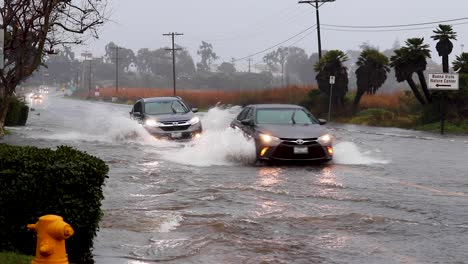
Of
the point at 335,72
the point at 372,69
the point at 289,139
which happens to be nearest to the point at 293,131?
the point at 289,139

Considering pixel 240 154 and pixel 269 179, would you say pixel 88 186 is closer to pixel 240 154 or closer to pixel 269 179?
pixel 269 179

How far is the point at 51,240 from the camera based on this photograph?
4742 millimetres

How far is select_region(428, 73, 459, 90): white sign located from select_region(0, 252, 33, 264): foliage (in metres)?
24.0

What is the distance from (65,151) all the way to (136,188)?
481 cm

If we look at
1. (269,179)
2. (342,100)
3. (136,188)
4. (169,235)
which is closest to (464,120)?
(342,100)

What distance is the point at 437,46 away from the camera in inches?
1208

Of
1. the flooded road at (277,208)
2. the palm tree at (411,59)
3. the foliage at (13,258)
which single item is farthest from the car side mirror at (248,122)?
the palm tree at (411,59)

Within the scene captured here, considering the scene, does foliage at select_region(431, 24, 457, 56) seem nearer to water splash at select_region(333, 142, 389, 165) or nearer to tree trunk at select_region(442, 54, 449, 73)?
tree trunk at select_region(442, 54, 449, 73)

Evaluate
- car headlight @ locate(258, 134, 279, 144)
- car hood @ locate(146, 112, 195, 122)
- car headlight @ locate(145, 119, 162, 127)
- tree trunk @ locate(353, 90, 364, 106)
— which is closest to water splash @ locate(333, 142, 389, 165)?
car headlight @ locate(258, 134, 279, 144)

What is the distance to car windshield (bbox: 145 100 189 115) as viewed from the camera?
69.3 feet

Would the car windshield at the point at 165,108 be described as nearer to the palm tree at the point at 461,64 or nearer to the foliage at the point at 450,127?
the foliage at the point at 450,127

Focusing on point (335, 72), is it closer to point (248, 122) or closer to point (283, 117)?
point (283, 117)

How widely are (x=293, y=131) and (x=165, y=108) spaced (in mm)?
7913

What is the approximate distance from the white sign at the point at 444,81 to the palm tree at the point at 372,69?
31.5ft
